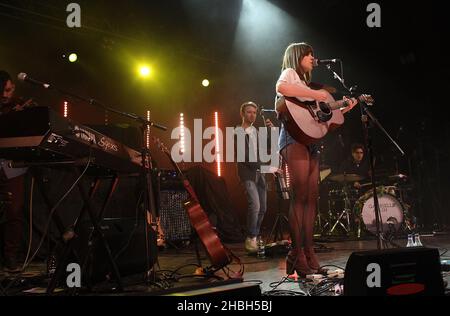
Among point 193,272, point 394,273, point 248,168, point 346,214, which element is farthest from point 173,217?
point 394,273

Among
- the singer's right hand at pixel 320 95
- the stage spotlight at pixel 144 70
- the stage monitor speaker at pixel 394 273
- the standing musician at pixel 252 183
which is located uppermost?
the stage spotlight at pixel 144 70

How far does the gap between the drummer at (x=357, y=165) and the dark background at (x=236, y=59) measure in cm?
56

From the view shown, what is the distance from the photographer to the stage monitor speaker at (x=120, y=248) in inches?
123

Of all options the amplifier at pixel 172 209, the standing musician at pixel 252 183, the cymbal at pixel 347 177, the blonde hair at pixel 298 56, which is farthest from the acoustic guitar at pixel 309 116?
the cymbal at pixel 347 177

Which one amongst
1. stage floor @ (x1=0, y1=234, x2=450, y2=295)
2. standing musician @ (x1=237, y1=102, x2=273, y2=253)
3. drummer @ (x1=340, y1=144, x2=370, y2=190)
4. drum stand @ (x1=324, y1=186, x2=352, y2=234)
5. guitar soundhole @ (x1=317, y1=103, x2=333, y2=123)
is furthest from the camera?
drummer @ (x1=340, y1=144, x2=370, y2=190)

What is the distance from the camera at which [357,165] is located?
8086 millimetres

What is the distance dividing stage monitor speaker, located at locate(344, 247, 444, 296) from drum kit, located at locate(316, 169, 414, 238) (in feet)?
14.5

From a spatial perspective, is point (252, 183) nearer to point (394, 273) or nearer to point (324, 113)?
point (324, 113)

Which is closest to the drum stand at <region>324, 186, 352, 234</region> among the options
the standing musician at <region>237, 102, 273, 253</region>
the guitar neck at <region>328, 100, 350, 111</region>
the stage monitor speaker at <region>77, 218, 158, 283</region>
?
the standing musician at <region>237, 102, 273, 253</region>

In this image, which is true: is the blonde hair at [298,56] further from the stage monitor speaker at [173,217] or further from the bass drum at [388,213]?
the stage monitor speaker at [173,217]

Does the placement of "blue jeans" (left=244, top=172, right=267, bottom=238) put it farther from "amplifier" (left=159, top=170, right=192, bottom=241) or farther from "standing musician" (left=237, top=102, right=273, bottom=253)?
"amplifier" (left=159, top=170, right=192, bottom=241)

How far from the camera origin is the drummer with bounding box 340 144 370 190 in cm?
797
